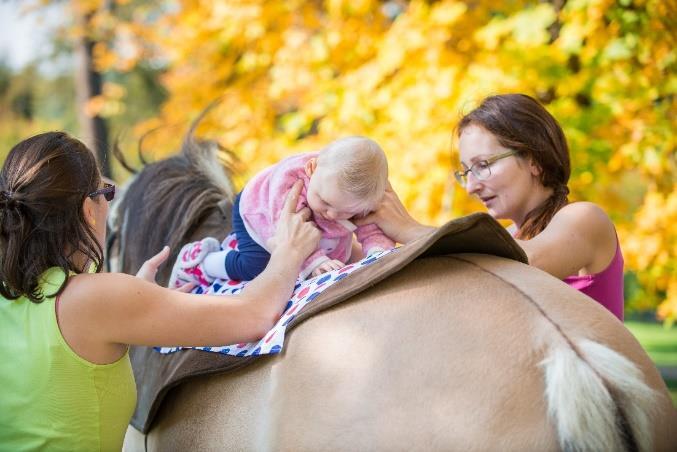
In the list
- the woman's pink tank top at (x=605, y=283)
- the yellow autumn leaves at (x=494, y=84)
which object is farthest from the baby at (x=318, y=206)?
the yellow autumn leaves at (x=494, y=84)

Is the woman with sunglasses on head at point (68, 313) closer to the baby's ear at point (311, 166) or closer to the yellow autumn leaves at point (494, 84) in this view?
the baby's ear at point (311, 166)

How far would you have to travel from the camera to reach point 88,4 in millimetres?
8188

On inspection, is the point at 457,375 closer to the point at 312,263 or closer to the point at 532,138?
the point at 312,263

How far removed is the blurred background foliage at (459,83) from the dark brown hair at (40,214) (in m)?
1.60

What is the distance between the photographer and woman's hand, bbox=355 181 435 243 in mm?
2287

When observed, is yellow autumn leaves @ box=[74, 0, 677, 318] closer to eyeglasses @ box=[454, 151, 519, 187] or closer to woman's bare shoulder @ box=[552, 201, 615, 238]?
eyeglasses @ box=[454, 151, 519, 187]

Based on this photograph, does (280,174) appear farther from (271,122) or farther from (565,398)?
(271,122)

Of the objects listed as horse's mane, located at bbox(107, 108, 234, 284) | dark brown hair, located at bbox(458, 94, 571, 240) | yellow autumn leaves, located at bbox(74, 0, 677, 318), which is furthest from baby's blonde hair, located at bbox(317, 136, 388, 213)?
yellow autumn leaves, located at bbox(74, 0, 677, 318)

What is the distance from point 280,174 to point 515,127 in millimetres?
769

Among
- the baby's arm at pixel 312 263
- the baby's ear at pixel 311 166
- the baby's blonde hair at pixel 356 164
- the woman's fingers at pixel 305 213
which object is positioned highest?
the baby's blonde hair at pixel 356 164

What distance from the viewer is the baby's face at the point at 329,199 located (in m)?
2.11

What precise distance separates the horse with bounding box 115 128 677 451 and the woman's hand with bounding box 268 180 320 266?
39cm

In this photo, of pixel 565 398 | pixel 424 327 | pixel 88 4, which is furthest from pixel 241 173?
pixel 88 4

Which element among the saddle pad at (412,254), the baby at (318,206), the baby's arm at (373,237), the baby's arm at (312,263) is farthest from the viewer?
the baby's arm at (373,237)
